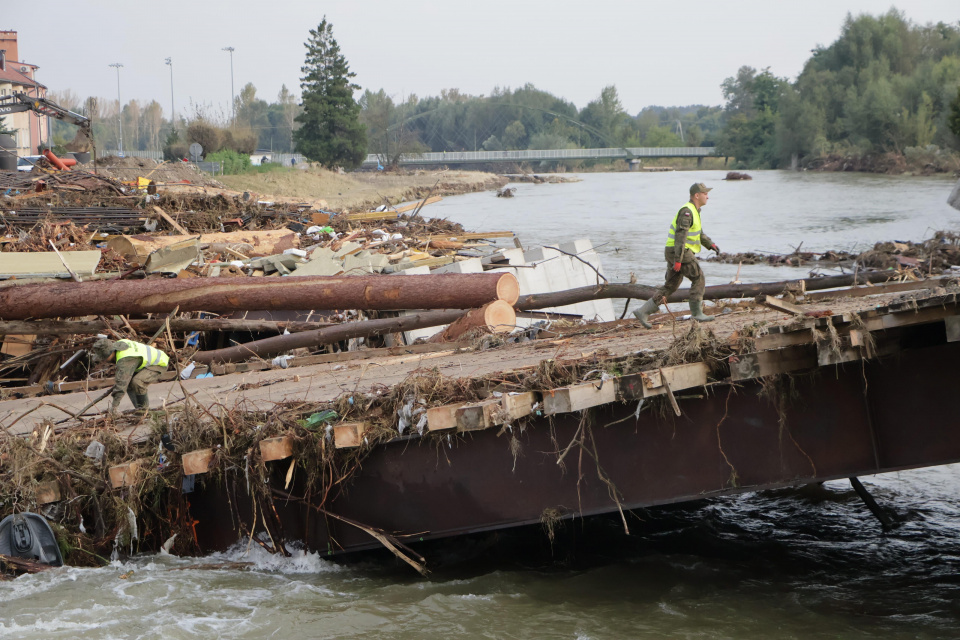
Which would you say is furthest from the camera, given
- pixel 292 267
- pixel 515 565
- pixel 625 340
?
pixel 292 267

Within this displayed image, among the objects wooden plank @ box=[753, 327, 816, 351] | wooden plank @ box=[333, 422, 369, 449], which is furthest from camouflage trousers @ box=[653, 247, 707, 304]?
wooden plank @ box=[333, 422, 369, 449]

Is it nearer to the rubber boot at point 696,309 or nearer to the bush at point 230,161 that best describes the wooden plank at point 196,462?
the rubber boot at point 696,309

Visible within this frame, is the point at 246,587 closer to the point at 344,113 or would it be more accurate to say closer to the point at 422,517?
the point at 422,517

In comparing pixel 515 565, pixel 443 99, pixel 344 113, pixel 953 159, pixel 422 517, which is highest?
pixel 443 99

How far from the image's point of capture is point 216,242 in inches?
590

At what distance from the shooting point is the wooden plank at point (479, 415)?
17.5ft

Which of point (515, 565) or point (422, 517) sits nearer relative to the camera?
point (422, 517)

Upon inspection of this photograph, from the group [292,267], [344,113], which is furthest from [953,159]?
[292,267]

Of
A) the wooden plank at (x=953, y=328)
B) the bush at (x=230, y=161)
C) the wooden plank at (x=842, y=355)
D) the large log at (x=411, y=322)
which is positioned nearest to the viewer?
the wooden plank at (x=953, y=328)

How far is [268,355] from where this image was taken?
9938 mm

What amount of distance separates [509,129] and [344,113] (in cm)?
8190

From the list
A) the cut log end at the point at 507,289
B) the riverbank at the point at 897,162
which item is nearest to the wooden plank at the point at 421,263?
the cut log end at the point at 507,289

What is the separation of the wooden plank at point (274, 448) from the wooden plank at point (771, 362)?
2947 millimetres

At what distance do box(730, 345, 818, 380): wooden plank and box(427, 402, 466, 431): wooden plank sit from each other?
5.72ft
